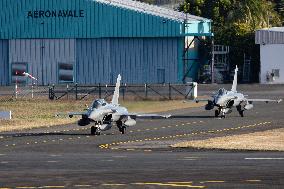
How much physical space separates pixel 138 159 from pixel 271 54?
75.1m

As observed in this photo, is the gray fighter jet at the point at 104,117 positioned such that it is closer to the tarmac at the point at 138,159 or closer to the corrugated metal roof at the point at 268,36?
the tarmac at the point at 138,159

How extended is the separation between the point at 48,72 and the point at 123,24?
10.5m

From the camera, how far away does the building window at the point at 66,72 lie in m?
116

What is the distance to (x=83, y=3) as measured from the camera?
114875 millimetres

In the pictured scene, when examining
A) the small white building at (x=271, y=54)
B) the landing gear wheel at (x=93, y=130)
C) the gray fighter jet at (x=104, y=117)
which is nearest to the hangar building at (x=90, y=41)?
the small white building at (x=271, y=54)

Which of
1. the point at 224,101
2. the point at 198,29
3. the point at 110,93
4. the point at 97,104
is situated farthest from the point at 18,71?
the point at 97,104

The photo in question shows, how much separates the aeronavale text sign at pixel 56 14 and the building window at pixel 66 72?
554 centimetres

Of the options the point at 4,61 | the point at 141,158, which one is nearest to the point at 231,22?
the point at 4,61

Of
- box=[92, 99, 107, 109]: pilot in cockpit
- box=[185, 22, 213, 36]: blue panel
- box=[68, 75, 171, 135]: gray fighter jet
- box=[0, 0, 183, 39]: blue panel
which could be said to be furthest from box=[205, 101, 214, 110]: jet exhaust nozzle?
box=[185, 22, 213, 36]: blue panel

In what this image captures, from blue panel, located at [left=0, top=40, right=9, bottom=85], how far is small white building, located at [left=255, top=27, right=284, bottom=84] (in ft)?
96.1

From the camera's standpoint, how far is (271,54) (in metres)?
117

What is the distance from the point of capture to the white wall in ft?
380

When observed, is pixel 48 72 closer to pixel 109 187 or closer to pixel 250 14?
pixel 250 14

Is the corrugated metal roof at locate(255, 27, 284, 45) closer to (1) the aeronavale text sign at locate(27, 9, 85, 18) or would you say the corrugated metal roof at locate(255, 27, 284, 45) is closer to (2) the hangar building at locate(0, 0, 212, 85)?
(2) the hangar building at locate(0, 0, 212, 85)
